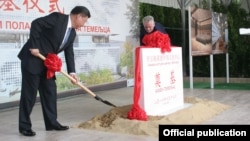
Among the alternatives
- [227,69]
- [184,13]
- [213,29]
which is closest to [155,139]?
[213,29]

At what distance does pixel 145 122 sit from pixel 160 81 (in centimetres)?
82

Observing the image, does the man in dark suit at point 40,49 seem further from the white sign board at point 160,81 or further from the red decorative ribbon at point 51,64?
the white sign board at point 160,81

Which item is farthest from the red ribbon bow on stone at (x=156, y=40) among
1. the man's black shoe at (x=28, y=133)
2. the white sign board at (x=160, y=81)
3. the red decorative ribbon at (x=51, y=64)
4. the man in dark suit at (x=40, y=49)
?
the man's black shoe at (x=28, y=133)

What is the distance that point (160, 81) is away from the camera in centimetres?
561

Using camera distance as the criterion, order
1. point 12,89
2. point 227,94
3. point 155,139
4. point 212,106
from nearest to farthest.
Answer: point 155,139, point 212,106, point 12,89, point 227,94

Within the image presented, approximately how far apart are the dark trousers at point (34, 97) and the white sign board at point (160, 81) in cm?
114

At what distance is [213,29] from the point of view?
1030 cm

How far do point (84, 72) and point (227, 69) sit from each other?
4.70 metres

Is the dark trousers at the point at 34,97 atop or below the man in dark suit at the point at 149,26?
below

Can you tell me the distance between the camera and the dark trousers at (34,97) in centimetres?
468

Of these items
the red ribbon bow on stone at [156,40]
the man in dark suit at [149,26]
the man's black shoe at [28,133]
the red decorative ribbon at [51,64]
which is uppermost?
the man in dark suit at [149,26]

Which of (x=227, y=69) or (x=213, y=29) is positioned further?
(x=227, y=69)

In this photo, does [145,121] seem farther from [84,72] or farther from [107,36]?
[107,36]

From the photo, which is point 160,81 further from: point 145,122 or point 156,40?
point 145,122
